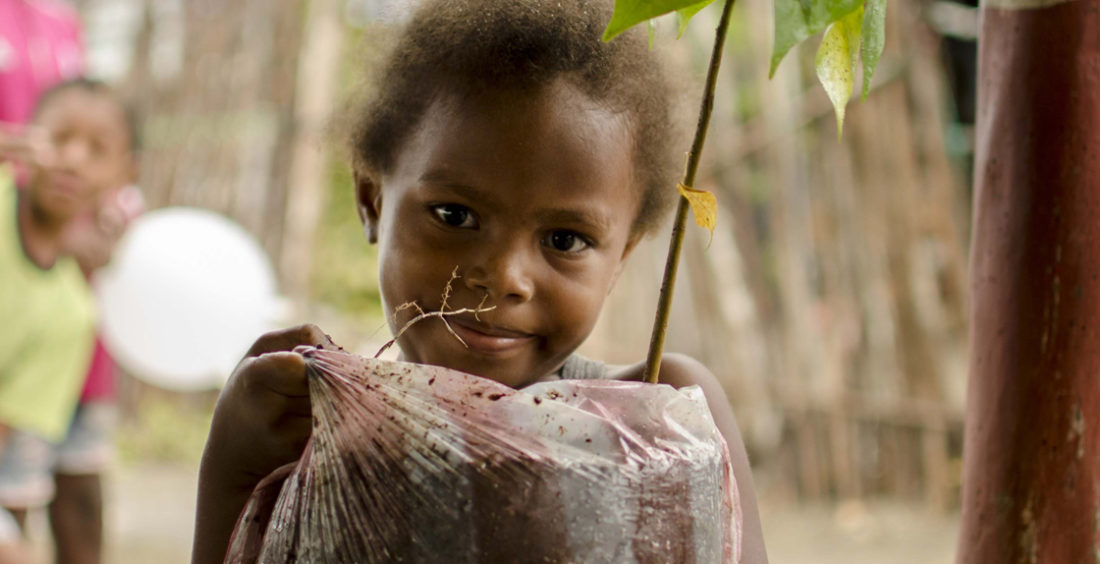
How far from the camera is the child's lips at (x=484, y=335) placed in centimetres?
122

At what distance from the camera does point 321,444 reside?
2.76 ft

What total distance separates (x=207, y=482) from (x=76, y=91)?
3.15m

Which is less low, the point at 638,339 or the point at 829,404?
the point at 638,339

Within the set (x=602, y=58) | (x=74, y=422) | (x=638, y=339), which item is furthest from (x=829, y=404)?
(x=602, y=58)

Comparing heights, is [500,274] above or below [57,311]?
below

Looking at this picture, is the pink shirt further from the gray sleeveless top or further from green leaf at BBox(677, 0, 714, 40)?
green leaf at BBox(677, 0, 714, 40)

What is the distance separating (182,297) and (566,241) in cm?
268

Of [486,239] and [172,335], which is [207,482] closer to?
[486,239]

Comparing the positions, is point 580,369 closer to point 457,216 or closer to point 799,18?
point 457,216

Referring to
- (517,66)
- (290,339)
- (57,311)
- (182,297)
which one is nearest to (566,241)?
(517,66)

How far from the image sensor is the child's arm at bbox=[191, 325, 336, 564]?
36.1 inches

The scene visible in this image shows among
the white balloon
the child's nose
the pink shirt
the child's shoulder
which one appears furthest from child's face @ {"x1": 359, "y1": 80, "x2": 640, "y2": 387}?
the pink shirt

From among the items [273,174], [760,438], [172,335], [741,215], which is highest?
[273,174]

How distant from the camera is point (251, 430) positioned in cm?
97
